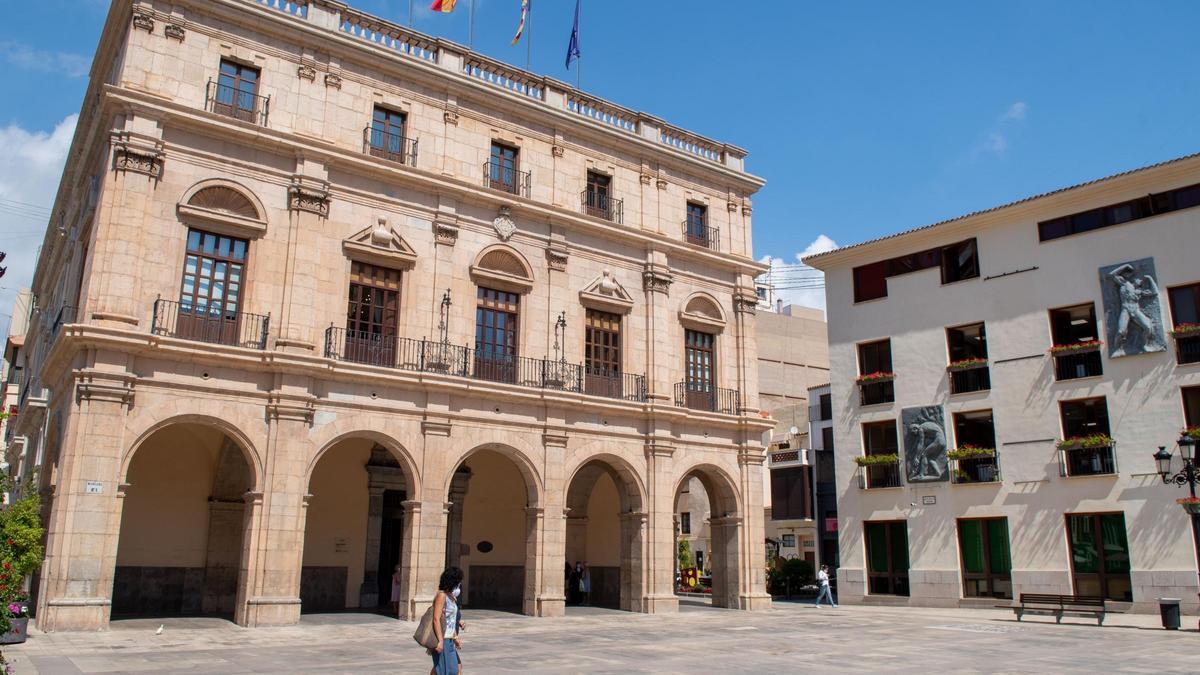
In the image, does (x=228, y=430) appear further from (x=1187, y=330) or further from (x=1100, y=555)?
(x=1187, y=330)

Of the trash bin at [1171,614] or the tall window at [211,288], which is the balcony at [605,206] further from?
the trash bin at [1171,614]

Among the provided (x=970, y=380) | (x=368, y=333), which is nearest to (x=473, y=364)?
(x=368, y=333)

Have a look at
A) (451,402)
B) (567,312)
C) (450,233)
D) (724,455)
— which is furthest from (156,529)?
(724,455)

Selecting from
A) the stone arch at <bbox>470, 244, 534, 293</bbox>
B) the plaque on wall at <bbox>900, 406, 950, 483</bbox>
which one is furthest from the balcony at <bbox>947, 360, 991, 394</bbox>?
the stone arch at <bbox>470, 244, 534, 293</bbox>

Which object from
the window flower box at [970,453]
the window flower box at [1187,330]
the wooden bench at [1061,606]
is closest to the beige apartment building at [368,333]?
the window flower box at [970,453]

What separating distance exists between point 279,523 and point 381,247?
6.68 meters

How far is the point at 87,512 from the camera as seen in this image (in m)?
16.8

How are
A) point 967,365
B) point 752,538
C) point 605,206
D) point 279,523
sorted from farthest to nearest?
point 967,365 → point 752,538 → point 605,206 → point 279,523

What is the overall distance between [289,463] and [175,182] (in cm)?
641

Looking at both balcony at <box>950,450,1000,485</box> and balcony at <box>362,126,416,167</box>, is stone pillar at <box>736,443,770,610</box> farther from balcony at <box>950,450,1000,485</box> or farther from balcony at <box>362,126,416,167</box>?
balcony at <box>362,126,416,167</box>

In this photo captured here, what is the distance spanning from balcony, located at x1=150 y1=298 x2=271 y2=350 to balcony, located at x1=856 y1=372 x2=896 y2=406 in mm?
19226

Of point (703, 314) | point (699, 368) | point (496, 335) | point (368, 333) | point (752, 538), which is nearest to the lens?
point (368, 333)

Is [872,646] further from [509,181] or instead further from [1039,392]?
[509,181]

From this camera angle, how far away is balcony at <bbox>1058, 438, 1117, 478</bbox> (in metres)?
24.3
